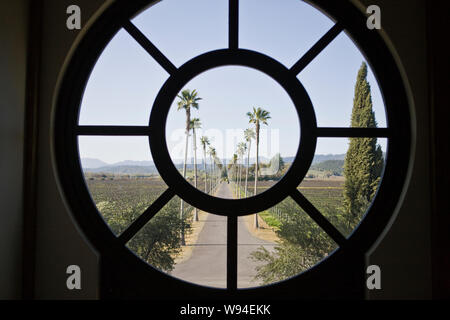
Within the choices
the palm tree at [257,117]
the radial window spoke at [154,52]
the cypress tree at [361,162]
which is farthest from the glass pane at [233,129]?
the cypress tree at [361,162]

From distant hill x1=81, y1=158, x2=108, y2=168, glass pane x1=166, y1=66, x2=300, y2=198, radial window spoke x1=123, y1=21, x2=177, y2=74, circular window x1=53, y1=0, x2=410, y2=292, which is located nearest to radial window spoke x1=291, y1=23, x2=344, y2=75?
circular window x1=53, y1=0, x2=410, y2=292

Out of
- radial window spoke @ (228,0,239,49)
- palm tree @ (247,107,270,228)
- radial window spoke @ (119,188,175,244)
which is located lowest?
radial window spoke @ (119,188,175,244)

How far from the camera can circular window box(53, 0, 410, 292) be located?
1516 mm

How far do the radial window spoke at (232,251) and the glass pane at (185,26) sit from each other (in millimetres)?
905

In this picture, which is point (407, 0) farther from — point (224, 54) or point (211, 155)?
point (211, 155)

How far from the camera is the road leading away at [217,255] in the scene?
5.08 feet

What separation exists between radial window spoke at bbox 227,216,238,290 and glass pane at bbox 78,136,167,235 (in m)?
0.41

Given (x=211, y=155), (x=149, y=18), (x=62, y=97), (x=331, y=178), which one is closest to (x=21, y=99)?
(x=62, y=97)

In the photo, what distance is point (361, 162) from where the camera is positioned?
165cm

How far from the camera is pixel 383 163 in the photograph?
1.59m

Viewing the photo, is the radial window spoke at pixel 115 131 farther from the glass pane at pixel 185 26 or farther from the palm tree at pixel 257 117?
the palm tree at pixel 257 117

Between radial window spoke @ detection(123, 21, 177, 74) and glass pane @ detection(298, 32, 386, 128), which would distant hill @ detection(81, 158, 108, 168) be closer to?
radial window spoke @ detection(123, 21, 177, 74)

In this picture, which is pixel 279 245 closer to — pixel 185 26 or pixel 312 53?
pixel 312 53

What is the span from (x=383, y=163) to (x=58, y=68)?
1.84 m
